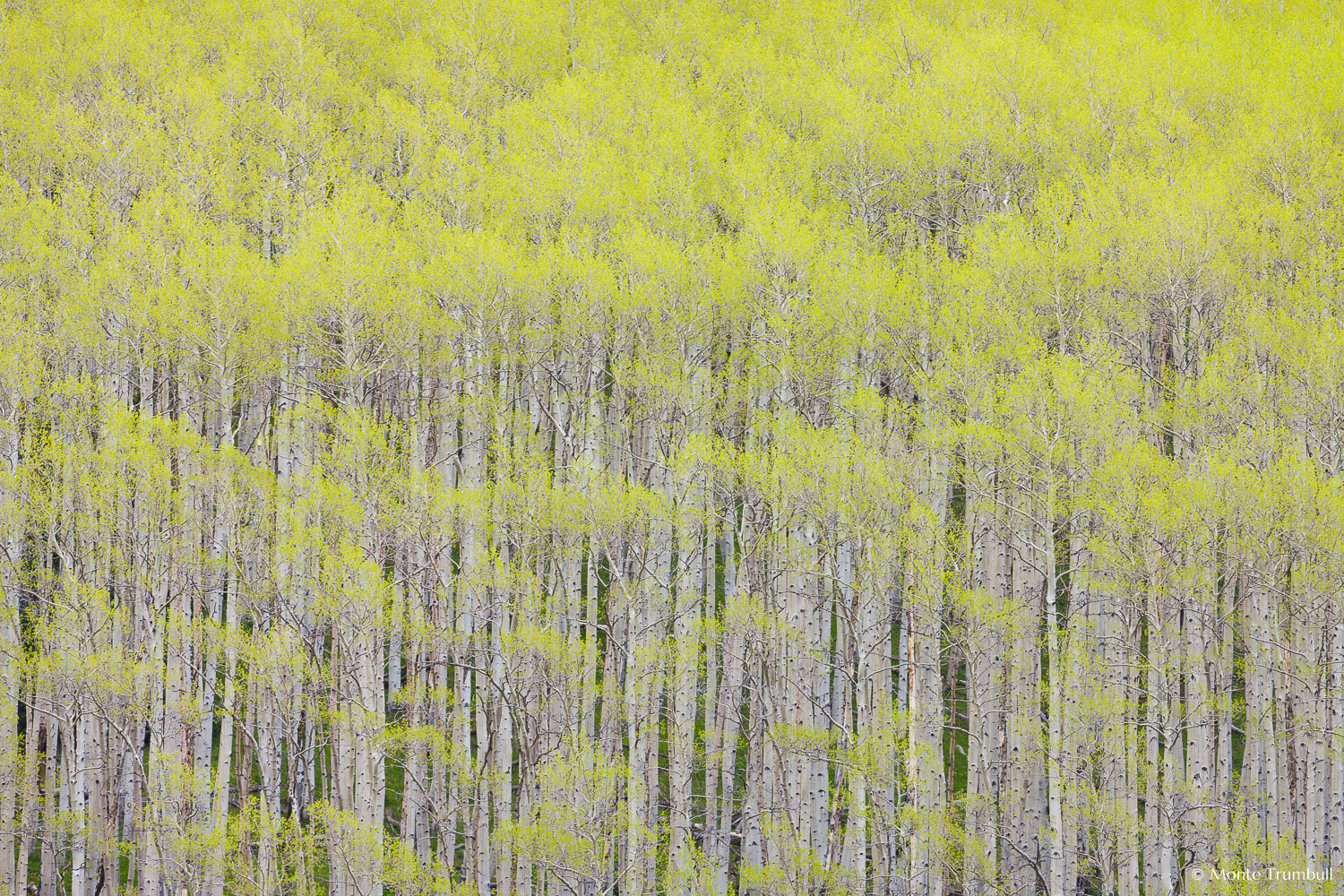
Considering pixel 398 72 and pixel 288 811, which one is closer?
pixel 288 811

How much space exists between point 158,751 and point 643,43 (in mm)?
24412

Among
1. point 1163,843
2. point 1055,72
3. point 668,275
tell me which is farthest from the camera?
point 1055,72

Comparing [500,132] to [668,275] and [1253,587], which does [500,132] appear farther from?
[1253,587]

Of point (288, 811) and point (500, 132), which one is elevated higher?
point (500, 132)

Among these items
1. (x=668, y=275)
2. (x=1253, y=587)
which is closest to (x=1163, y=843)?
(x=1253, y=587)

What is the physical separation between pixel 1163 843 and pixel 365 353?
15726 mm

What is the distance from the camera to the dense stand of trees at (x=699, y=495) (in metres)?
17.3

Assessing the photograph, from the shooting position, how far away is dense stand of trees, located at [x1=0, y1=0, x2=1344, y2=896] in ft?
56.9

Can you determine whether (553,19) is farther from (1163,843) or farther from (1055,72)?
(1163,843)

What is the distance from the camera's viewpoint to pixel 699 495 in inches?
813

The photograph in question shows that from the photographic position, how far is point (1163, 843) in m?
16.6

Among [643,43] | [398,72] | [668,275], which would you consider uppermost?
[643,43]

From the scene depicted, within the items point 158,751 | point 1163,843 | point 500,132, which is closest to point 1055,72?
point 500,132

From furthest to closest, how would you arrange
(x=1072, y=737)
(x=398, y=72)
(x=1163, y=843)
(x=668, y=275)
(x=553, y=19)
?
(x=553, y=19)
(x=398, y=72)
(x=668, y=275)
(x=1072, y=737)
(x=1163, y=843)
